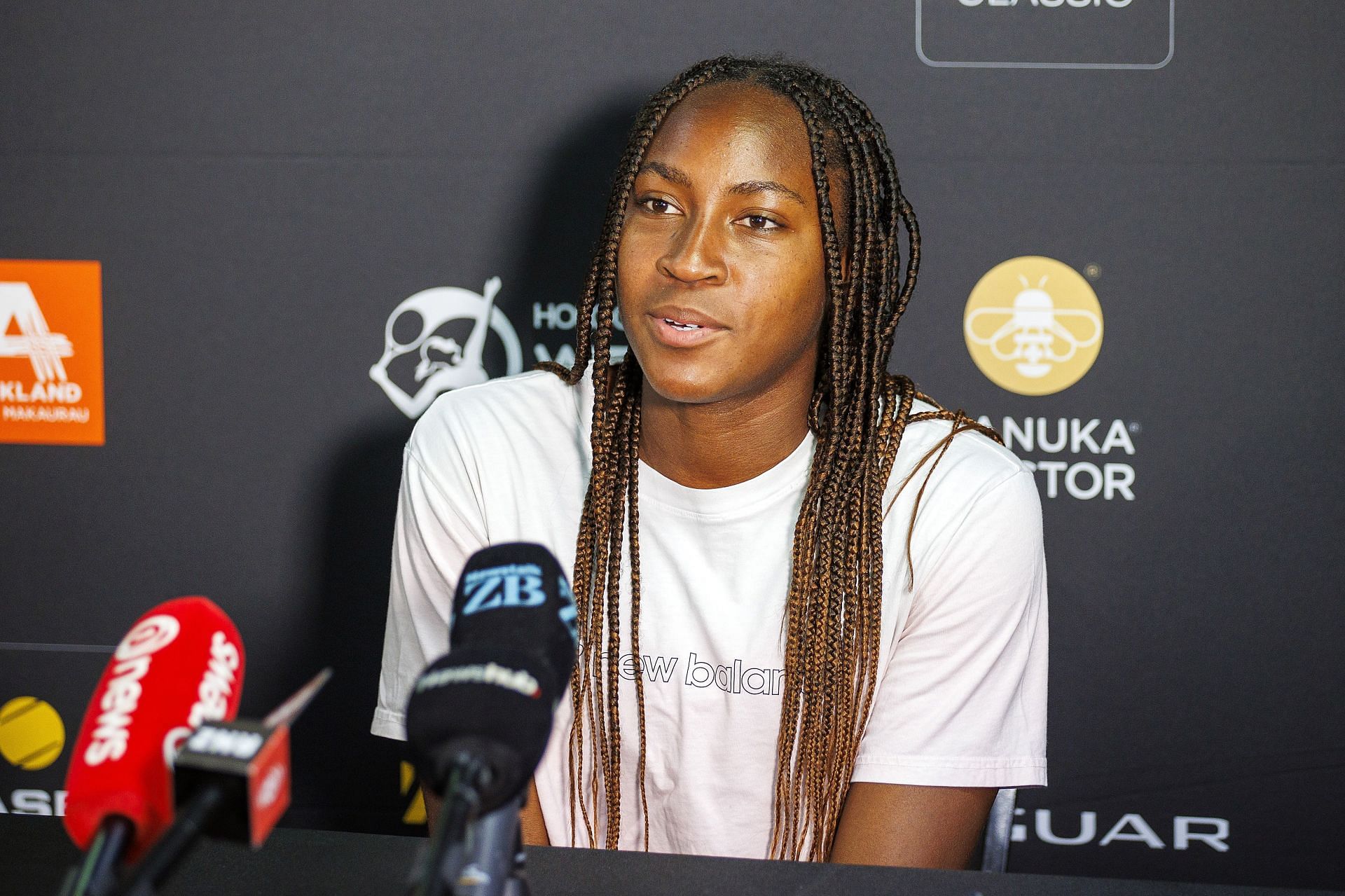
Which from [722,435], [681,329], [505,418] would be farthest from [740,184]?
[505,418]

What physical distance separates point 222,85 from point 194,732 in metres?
1.46

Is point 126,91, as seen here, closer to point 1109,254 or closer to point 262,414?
point 262,414

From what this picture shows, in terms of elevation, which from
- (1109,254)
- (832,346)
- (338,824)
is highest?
(1109,254)

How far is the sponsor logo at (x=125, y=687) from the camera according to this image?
0.50m

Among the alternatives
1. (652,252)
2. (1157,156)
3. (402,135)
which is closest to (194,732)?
(652,252)

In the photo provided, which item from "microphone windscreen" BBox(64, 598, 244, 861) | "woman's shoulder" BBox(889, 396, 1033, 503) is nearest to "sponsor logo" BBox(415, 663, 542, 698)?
"microphone windscreen" BBox(64, 598, 244, 861)

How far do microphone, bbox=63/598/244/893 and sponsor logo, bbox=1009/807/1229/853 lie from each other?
54.6 inches

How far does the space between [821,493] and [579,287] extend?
1.94 feet

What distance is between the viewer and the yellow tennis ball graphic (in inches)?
71.5

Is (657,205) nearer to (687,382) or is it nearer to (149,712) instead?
(687,382)

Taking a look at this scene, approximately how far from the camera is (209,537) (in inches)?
70.3

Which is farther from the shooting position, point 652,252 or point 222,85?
point 222,85

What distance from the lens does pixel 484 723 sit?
48 cm

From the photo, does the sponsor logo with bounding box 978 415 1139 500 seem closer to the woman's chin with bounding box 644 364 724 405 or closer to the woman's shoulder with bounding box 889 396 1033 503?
the woman's shoulder with bounding box 889 396 1033 503
